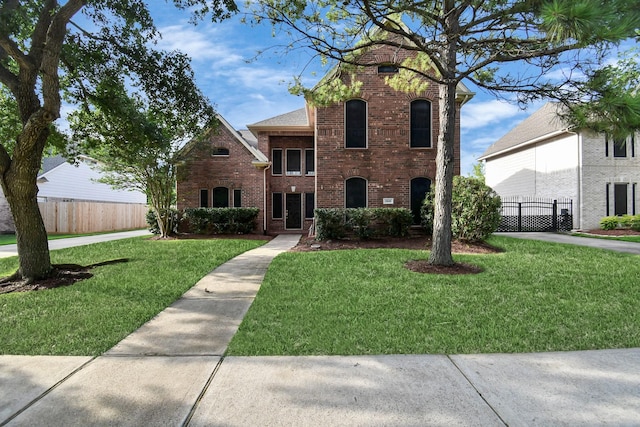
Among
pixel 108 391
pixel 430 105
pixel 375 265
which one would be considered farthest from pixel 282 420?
pixel 430 105

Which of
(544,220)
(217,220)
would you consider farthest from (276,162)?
(544,220)

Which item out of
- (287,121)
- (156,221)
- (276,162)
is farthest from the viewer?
(276,162)

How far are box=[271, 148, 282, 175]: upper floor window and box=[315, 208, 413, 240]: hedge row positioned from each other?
6755 millimetres

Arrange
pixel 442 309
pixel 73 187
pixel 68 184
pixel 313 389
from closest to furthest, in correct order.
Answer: pixel 313 389, pixel 442 309, pixel 68 184, pixel 73 187

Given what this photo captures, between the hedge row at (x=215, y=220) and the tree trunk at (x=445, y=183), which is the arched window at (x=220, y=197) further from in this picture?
the tree trunk at (x=445, y=183)

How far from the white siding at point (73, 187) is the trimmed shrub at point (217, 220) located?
27.3ft

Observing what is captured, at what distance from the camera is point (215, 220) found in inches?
603

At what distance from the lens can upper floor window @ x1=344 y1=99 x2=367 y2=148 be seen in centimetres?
1353

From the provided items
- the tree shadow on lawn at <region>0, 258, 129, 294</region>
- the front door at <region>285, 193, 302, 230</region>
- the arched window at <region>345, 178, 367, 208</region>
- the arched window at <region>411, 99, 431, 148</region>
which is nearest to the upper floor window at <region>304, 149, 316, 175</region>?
the front door at <region>285, 193, 302, 230</region>

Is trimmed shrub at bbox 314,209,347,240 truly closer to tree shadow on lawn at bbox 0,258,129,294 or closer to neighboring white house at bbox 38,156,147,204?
tree shadow on lawn at bbox 0,258,129,294

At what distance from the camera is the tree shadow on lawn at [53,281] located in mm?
5934

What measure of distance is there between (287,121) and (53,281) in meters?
13.1

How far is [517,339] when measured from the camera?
3.60 meters

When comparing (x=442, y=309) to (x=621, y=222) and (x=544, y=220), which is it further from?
(x=621, y=222)
